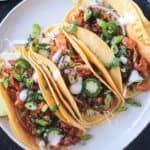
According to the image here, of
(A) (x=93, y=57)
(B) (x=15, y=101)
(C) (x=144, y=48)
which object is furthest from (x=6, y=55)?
(C) (x=144, y=48)

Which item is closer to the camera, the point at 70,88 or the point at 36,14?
the point at 70,88

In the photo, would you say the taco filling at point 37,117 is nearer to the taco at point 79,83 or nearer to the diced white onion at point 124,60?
the taco at point 79,83

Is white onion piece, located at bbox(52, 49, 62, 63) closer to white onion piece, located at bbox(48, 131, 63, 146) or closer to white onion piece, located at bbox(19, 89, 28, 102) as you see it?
white onion piece, located at bbox(19, 89, 28, 102)

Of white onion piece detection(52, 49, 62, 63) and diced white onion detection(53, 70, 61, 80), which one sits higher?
white onion piece detection(52, 49, 62, 63)

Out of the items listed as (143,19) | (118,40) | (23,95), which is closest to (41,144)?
(23,95)

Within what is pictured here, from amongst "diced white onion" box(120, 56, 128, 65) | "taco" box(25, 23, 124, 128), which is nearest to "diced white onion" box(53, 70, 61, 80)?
"taco" box(25, 23, 124, 128)

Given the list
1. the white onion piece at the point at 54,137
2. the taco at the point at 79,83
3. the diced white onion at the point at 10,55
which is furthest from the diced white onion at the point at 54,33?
the white onion piece at the point at 54,137

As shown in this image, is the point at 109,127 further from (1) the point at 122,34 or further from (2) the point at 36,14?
(2) the point at 36,14
